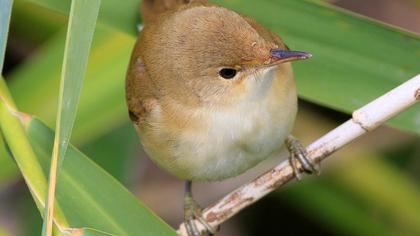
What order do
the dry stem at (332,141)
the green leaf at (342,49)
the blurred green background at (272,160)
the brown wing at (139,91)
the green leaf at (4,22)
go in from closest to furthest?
1. the green leaf at (4,22)
2. the dry stem at (332,141)
3. the green leaf at (342,49)
4. the blurred green background at (272,160)
5. the brown wing at (139,91)

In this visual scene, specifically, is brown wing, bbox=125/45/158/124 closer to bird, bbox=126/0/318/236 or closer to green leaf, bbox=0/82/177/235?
bird, bbox=126/0/318/236

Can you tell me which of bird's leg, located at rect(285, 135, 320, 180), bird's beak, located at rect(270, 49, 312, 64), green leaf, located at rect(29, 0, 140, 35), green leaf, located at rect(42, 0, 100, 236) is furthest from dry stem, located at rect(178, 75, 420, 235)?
green leaf, located at rect(42, 0, 100, 236)

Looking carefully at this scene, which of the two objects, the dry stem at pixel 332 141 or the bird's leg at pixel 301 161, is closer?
the dry stem at pixel 332 141

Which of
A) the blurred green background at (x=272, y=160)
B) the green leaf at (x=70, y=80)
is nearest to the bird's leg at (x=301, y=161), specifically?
the blurred green background at (x=272, y=160)

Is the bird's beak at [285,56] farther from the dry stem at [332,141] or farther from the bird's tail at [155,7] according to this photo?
the bird's tail at [155,7]

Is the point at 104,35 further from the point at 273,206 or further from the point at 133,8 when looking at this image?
the point at 273,206

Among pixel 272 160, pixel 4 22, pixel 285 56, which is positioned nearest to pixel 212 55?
pixel 285 56

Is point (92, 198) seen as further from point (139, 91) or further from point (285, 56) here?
point (139, 91)
